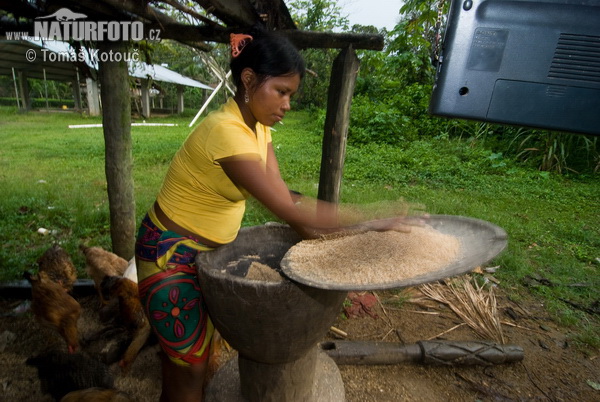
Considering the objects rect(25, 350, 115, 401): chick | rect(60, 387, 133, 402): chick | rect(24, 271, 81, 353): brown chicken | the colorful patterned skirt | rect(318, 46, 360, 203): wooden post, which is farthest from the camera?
rect(318, 46, 360, 203): wooden post

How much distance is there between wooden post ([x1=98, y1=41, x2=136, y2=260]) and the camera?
2.69 m

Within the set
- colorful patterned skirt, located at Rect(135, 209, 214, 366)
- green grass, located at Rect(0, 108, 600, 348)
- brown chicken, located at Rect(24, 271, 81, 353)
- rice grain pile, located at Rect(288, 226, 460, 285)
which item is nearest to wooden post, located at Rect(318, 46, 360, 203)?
green grass, located at Rect(0, 108, 600, 348)

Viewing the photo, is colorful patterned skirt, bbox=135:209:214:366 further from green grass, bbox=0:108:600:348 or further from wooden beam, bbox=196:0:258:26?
wooden beam, bbox=196:0:258:26

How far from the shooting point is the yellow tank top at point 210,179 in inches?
51.0

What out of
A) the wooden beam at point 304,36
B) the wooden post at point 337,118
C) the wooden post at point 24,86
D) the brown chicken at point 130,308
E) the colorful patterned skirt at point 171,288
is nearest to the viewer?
the colorful patterned skirt at point 171,288

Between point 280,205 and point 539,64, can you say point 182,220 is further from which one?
point 539,64

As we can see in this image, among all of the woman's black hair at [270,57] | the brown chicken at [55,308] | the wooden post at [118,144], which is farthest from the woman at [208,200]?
the wooden post at [118,144]

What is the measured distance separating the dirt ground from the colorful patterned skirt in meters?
0.87

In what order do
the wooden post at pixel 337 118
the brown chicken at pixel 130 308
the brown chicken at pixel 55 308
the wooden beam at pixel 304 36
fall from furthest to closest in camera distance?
the wooden post at pixel 337 118, the wooden beam at pixel 304 36, the brown chicken at pixel 130 308, the brown chicken at pixel 55 308

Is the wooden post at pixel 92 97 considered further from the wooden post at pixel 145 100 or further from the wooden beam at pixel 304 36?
the wooden beam at pixel 304 36

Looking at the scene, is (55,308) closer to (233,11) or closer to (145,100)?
(233,11)

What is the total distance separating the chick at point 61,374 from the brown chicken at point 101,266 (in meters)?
0.66

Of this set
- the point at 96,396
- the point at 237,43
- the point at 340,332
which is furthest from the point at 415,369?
the point at 237,43

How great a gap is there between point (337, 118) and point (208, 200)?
1459 millimetres
